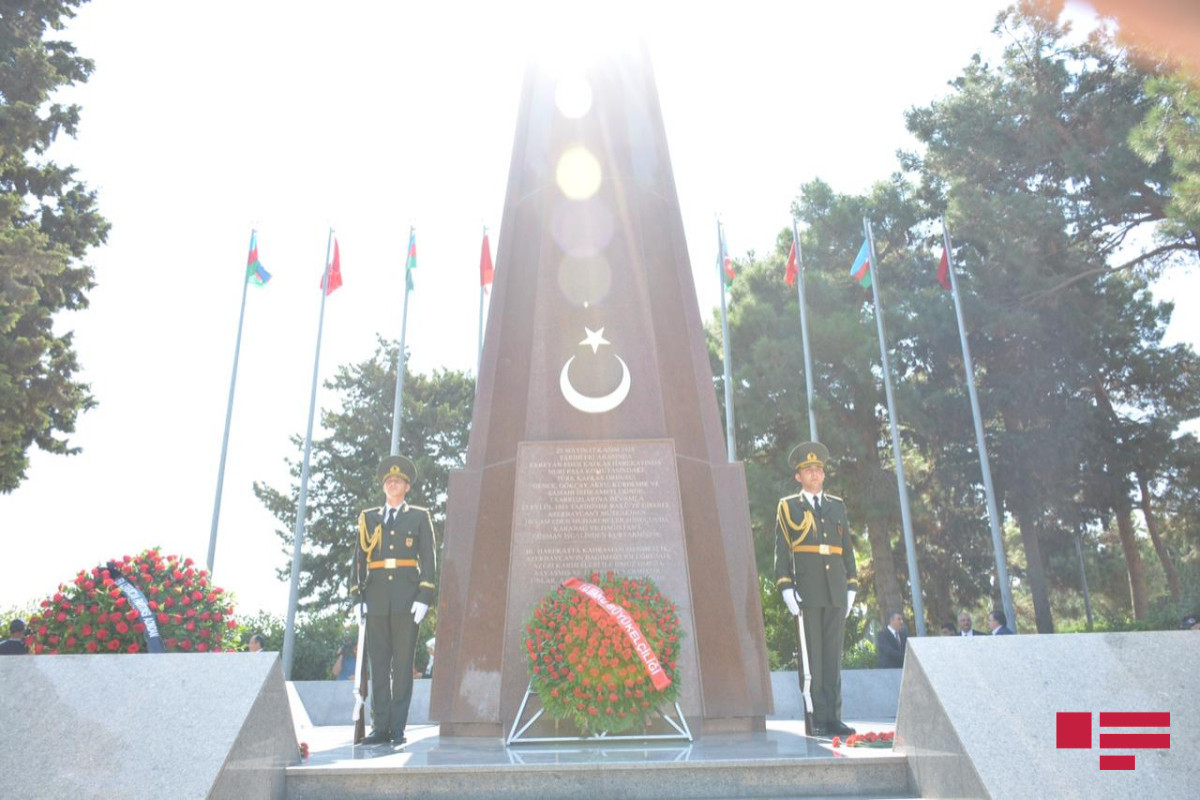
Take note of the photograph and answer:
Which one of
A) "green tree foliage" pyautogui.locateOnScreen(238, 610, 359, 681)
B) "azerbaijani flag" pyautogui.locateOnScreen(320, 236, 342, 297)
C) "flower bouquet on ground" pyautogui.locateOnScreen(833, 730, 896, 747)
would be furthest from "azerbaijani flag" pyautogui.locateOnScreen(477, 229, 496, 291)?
"flower bouquet on ground" pyautogui.locateOnScreen(833, 730, 896, 747)

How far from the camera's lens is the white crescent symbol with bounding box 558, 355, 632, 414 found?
24.6 feet

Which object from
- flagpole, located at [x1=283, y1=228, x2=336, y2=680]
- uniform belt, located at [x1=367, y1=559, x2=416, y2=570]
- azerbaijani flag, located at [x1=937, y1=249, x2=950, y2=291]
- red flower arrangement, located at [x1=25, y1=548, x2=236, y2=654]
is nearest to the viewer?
red flower arrangement, located at [x1=25, y1=548, x2=236, y2=654]

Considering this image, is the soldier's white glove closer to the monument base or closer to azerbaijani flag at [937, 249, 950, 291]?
the monument base

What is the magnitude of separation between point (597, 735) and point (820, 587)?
1851 mm

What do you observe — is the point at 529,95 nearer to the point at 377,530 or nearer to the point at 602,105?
the point at 602,105

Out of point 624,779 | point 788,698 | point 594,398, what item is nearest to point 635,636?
point 624,779

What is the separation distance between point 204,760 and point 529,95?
694 centimetres

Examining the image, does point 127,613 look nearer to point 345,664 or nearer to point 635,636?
point 635,636

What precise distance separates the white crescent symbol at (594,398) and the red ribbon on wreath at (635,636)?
76.6 inches

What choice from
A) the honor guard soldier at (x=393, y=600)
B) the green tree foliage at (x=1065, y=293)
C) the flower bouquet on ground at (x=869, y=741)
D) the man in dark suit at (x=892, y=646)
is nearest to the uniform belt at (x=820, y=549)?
the flower bouquet on ground at (x=869, y=741)

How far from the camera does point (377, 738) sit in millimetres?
6328

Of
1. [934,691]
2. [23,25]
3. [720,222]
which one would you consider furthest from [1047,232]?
[23,25]

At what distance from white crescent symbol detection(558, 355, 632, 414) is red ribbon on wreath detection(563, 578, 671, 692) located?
195 centimetres

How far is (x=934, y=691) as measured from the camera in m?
3.97
